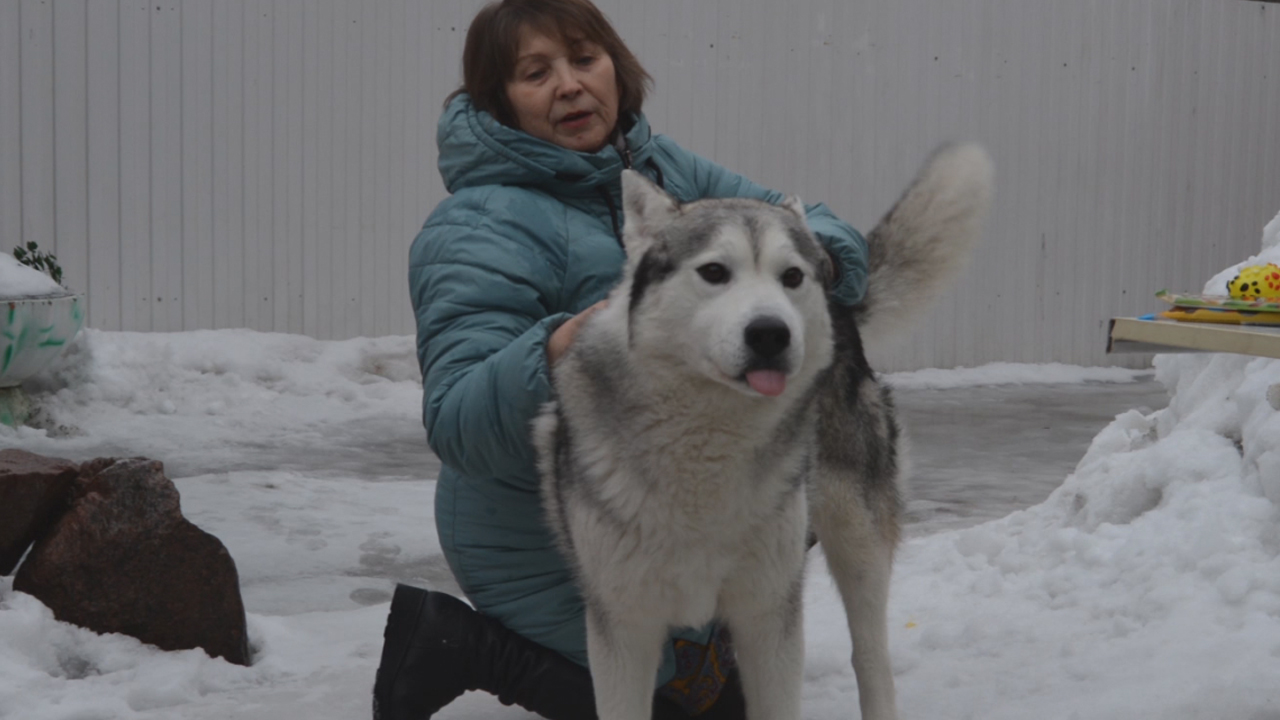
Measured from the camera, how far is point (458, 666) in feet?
8.54

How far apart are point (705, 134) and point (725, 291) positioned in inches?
283

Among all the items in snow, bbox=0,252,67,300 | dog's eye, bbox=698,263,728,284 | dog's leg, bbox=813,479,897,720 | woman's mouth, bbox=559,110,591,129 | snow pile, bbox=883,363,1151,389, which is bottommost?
snow pile, bbox=883,363,1151,389

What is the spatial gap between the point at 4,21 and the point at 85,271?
1.50m

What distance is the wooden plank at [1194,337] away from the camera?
2.17 m

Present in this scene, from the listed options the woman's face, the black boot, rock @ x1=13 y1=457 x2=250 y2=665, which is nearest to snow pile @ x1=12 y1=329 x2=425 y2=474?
rock @ x1=13 y1=457 x2=250 y2=665

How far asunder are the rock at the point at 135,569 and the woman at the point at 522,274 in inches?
28.8

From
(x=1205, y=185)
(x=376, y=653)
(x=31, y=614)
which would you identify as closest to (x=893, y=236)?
(x=376, y=653)

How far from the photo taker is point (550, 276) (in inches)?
99.1

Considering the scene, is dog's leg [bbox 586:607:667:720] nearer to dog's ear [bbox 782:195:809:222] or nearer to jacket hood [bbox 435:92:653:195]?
dog's ear [bbox 782:195:809:222]

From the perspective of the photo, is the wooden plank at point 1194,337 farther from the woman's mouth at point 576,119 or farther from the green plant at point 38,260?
the green plant at point 38,260

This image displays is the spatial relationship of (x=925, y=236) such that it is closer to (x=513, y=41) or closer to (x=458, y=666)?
(x=513, y=41)

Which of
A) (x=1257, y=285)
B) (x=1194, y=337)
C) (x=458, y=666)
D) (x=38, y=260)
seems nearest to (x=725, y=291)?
(x=1194, y=337)

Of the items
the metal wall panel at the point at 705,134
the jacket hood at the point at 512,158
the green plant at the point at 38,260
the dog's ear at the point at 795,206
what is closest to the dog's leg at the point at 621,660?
the dog's ear at the point at 795,206

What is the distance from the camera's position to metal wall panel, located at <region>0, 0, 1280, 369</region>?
7.78m
